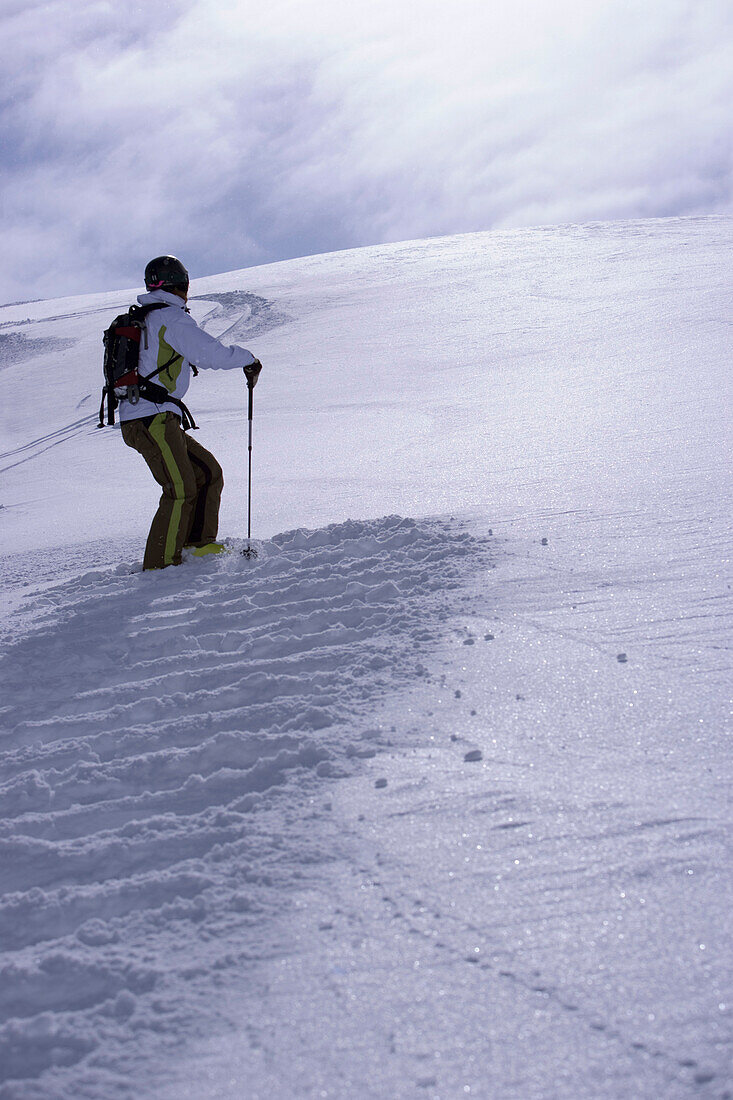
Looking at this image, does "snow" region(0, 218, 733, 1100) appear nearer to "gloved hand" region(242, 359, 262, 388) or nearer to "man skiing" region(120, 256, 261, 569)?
"man skiing" region(120, 256, 261, 569)

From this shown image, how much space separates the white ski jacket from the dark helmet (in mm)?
44

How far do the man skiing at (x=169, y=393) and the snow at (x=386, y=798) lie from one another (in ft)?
1.27

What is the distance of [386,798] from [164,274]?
354 centimetres

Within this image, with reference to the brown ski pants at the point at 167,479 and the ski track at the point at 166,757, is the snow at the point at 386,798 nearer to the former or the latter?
the ski track at the point at 166,757

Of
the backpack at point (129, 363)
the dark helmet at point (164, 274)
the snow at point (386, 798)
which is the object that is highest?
the dark helmet at point (164, 274)

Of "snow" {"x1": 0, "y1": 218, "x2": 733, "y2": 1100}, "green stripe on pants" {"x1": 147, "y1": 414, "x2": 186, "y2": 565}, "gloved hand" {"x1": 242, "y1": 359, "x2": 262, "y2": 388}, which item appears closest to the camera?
"snow" {"x1": 0, "y1": 218, "x2": 733, "y2": 1100}

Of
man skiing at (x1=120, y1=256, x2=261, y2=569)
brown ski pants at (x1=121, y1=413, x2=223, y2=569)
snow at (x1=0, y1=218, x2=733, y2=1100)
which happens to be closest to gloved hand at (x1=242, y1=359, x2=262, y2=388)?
man skiing at (x1=120, y1=256, x2=261, y2=569)

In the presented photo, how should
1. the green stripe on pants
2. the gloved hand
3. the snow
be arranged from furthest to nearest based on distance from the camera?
the gloved hand, the green stripe on pants, the snow

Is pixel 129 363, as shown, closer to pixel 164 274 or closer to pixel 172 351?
pixel 172 351

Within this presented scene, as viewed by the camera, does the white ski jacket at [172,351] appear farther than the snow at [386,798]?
Yes

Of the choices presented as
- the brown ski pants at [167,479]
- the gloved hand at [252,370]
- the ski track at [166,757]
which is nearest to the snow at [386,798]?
the ski track at [166,757]

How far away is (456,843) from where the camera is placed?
6.55 feet

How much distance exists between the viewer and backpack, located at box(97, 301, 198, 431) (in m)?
4.52

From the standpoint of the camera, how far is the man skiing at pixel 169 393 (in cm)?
452
